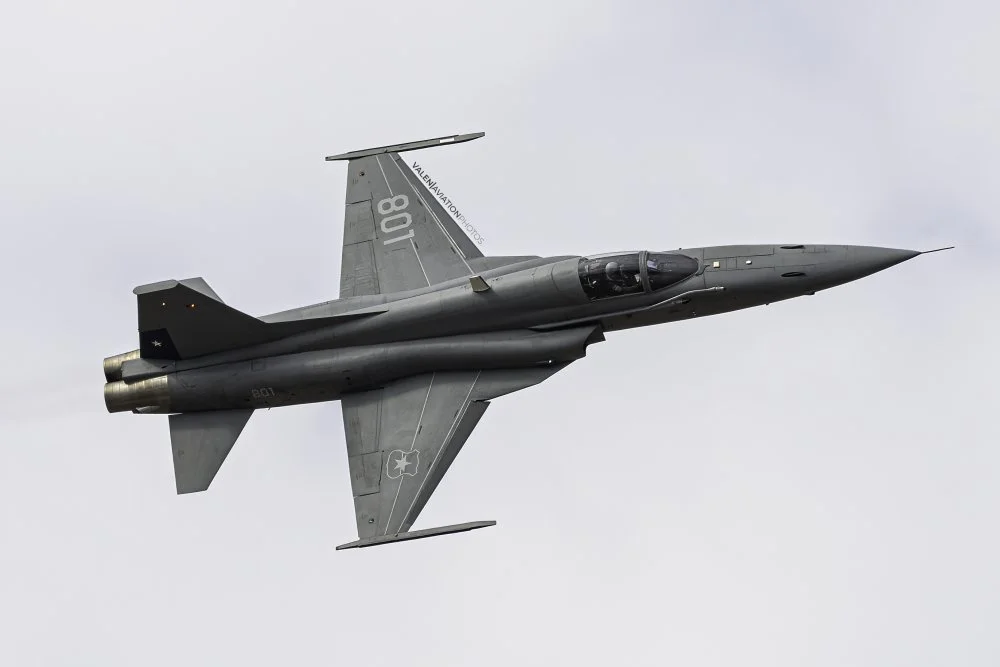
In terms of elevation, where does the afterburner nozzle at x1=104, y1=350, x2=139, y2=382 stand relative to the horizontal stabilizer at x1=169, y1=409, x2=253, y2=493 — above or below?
above

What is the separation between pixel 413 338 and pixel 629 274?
465 cm

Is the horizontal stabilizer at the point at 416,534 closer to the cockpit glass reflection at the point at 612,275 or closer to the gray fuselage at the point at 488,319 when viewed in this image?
the gray fuselage at the point at 488,319

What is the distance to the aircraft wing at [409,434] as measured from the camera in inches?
1528

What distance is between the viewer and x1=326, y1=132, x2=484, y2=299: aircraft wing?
135 feet

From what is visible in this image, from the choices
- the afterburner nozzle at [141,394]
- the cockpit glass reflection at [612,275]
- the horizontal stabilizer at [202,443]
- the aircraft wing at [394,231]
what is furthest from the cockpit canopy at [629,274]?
the afterburner nozzle at [141,394]

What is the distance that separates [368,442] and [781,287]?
895 cm

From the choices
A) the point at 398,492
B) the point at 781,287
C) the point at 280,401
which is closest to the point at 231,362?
the point at 280,401

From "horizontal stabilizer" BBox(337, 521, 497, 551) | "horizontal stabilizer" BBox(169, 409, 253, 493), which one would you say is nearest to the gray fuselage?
"horizontal stabilizer" BBox(169, 409, 253, 493)

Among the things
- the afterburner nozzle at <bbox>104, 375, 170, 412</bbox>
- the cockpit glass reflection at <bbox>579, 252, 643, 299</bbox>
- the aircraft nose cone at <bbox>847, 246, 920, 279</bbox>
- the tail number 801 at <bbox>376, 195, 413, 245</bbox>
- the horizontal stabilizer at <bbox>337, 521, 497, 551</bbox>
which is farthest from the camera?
the tail number 801 at <bbox>376, 195, 413, 245</bbox>

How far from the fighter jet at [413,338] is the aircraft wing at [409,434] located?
29mm

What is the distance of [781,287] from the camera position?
3844 cm

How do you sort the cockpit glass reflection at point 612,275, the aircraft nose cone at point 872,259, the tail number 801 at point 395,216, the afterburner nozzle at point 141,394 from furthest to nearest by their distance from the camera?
the tail number 801 at point 395,216, the afterburner nozzle at point 141,394, the cockpit glass reflection at point 612,275, the aircraft nose cone at point 872,259

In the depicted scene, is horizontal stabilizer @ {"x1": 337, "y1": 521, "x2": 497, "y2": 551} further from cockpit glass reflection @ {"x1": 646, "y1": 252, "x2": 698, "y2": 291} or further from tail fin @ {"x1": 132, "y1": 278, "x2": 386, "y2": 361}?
cockpit glass reflection @ {"x1": 646, "y1": 252, "x2": 698, "y2": 291}

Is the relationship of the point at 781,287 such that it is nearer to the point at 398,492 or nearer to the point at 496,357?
the point at 496,357
